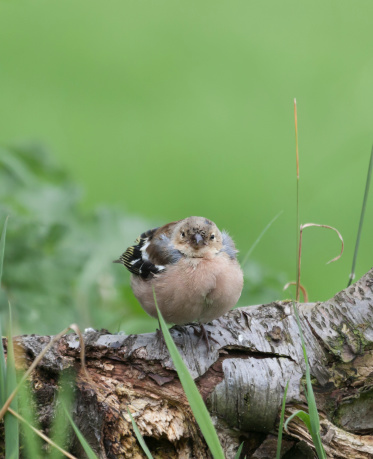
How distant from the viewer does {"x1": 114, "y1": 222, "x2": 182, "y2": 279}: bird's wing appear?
3.18 metres

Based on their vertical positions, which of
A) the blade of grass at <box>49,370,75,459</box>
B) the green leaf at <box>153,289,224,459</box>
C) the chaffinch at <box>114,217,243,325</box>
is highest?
the chaffinch at <box>114,217,243,325</box>

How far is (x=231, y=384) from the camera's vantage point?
2607mm

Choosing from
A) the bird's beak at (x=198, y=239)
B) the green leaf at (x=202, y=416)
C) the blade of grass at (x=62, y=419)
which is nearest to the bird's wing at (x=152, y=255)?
the bird's beak at (x=198, y=239)

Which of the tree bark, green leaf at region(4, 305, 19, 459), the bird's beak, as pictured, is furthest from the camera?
the bird's beak

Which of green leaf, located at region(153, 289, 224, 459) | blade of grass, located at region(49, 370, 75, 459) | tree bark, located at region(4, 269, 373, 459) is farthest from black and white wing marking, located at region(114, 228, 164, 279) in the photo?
green leaf, located at region(153, 289, 224, 459)

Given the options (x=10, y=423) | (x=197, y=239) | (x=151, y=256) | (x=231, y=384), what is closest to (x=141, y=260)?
(x=151, y=256)

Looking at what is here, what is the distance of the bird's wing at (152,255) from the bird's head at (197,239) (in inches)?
1.8

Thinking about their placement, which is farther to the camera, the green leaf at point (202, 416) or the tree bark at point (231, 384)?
the tree bark at point (231, 384)

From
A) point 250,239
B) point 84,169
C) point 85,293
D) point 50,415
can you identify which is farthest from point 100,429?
point 84,169

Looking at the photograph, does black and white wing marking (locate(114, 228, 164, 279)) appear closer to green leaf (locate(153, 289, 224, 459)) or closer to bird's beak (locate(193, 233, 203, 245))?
bird's beak (locate(193, 233, 203, 245))

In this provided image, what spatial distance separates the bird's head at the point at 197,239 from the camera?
10.4 feet

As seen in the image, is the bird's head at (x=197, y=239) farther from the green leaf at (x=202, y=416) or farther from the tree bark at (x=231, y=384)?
the green leaf at (x=202, y=416)

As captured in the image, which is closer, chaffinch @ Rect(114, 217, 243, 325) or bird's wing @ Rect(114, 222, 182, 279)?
chaffinch @ Rect(114, 217, 243, 325)

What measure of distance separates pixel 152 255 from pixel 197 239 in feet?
0.87
